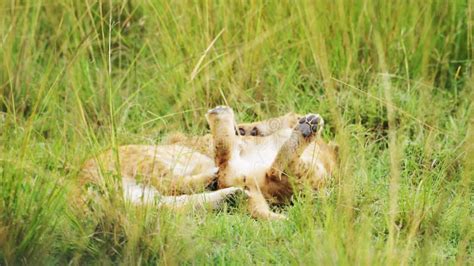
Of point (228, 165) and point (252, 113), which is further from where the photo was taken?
point (252, 113)

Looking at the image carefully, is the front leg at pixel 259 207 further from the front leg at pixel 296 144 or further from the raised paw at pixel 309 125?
the raised paw at pixel 309 125

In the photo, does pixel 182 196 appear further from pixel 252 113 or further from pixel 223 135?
pixel 252 113

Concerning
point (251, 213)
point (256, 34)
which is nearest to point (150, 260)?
point (251, 213)

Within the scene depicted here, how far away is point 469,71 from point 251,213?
1.77 m

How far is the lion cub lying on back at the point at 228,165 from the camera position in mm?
4695

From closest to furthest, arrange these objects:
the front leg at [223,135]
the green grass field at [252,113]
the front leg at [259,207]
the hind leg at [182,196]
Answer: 1. the green grass field at [252,113]
2. the hind leg at [182,196]
3. the front leg at [259,207]
4. the front leg at [223,135]

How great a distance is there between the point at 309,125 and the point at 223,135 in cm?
43

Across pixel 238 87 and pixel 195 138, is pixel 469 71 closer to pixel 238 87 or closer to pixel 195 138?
pixel 238 87

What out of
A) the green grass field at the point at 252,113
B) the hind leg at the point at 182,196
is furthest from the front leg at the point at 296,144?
the hind leg at the point at 182,196

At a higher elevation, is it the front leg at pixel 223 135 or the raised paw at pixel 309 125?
the raised paw at pixel 309 125

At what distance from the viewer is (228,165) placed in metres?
5.07

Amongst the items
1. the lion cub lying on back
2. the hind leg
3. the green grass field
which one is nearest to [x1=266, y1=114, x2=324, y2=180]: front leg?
the lion cub lying on back

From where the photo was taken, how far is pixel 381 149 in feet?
18.2

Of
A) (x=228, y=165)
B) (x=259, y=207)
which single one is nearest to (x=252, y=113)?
(x=228, y=165)
